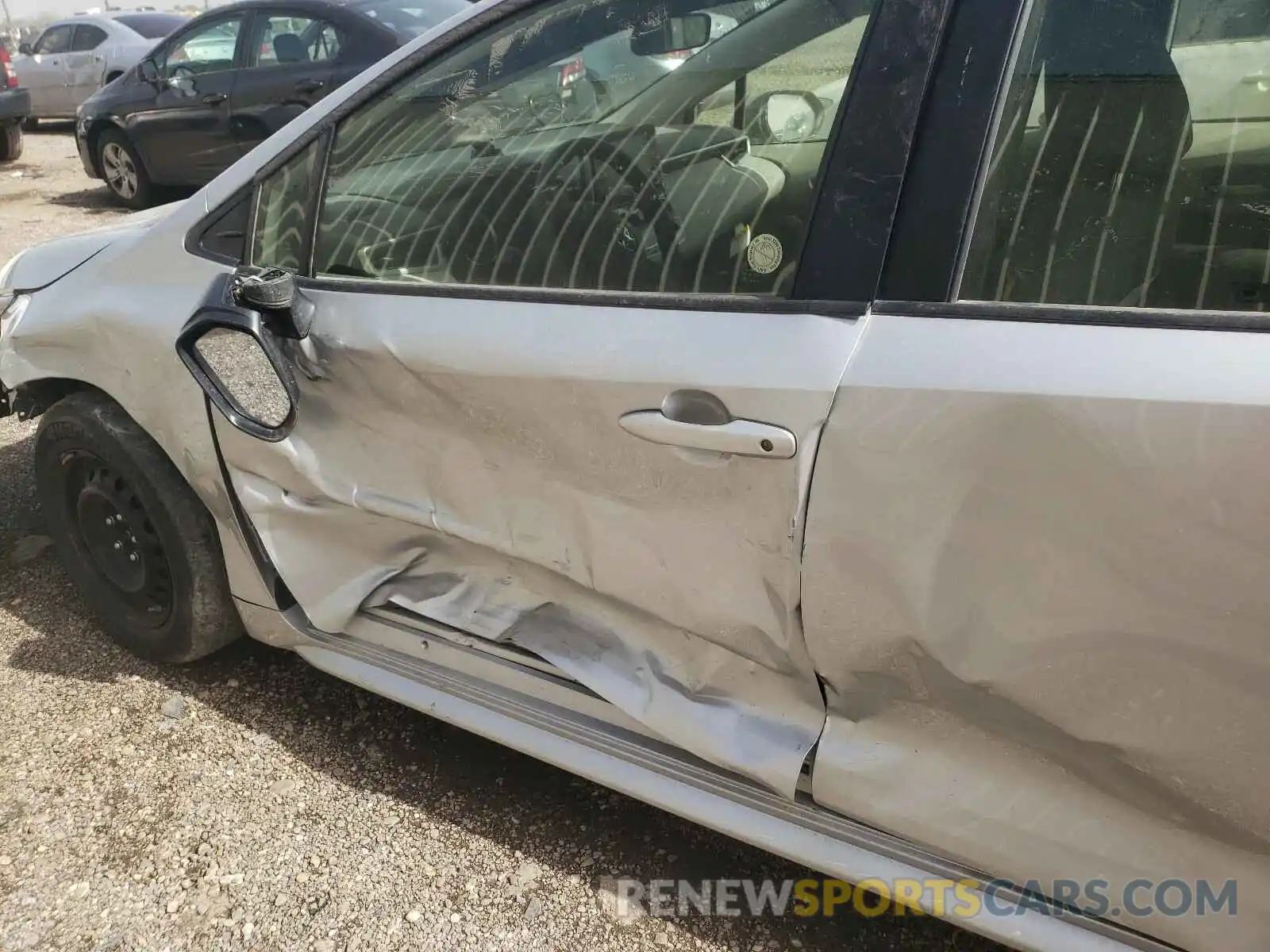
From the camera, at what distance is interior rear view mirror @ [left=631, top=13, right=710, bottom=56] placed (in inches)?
67.9

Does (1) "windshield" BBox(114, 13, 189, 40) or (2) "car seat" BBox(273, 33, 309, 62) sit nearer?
(2) "car seat" BBox(273, 33, 309, 62)

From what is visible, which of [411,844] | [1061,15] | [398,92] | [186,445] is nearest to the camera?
[1061,15]

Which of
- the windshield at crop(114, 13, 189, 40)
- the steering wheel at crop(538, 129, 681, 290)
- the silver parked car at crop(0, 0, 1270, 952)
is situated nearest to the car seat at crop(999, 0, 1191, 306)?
the silver parked car at crop(0, 0, 1270, 952)

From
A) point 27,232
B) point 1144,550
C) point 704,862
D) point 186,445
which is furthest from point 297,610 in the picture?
point 27,232

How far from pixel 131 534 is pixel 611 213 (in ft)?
5.10

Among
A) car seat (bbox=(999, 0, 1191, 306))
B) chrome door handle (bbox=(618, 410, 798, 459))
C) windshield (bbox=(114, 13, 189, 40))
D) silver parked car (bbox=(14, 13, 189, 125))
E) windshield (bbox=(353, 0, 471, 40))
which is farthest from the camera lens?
windshield (bbox=(114, 13, 189, 40))

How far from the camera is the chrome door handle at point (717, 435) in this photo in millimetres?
1433

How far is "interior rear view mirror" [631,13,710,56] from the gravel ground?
1536 mm

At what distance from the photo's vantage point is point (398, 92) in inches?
76.8

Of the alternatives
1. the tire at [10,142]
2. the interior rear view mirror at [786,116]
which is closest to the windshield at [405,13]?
the interior rear view mirror at [786,116]

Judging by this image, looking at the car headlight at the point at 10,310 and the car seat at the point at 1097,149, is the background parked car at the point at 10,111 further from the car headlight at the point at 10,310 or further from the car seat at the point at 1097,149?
the car seat at the point at 1097,149

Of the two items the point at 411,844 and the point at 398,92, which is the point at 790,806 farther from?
the point at 398,92

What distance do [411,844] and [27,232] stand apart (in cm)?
746

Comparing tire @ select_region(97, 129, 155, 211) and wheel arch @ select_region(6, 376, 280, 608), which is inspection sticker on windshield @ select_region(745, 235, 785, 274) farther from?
tire @ select_region(97, 129, 155, 211)
